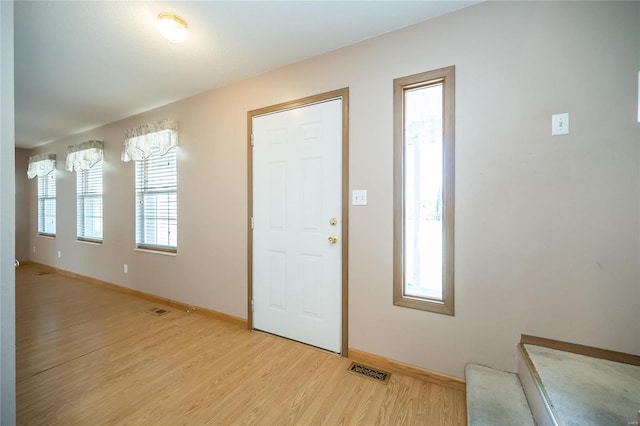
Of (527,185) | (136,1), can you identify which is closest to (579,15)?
(527,185)

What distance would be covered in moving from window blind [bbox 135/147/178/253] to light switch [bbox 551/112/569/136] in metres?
3.55

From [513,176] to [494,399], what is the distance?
128 centimetres

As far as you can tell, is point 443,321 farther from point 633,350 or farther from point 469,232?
point 633,350

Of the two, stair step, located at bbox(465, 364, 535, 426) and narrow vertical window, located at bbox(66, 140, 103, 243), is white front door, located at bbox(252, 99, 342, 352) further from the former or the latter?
narrow vertical window, located at bbox(66, 140, 103, 243)

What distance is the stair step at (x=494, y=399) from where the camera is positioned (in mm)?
1298

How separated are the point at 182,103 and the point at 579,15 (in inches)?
139

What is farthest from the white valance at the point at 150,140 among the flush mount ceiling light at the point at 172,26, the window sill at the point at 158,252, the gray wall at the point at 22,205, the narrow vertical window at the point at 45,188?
the gray wall at the point at 22,205

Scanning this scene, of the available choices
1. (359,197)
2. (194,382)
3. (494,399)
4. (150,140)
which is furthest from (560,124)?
(150,140)

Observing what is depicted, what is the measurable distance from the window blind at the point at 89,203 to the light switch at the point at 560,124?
5405 mm

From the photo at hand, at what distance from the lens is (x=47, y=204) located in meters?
5.23

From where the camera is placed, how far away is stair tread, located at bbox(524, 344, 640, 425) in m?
1.06

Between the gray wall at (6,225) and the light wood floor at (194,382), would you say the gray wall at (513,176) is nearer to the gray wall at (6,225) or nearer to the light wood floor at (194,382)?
the light wood floor at (194,382)

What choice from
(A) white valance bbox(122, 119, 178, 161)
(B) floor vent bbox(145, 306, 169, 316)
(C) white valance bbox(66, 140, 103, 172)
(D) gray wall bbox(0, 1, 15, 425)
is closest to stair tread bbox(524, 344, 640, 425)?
(D) gray wall bbox(0, 1, 15, 425)

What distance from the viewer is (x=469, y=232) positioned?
169cm
